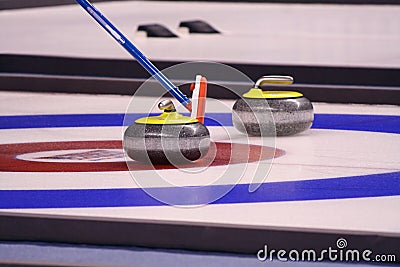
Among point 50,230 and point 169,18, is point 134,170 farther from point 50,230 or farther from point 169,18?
point 169,18

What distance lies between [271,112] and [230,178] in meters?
0.73

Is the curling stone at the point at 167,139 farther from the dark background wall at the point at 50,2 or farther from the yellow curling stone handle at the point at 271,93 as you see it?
the dark background wall at the point at 50,2

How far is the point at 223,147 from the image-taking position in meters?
3.75

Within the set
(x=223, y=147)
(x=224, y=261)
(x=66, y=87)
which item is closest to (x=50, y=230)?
(x=224, y=261)

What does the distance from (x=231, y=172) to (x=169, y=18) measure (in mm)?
7994

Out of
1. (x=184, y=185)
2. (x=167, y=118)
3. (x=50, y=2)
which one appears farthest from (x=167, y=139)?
(x=50, y=2)

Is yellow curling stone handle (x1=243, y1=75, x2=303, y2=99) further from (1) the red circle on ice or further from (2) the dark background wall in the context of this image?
(2) the dark background wall

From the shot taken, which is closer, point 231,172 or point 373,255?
point 373,255

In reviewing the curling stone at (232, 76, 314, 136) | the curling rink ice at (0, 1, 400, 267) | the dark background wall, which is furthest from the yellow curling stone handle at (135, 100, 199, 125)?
the dark background wall

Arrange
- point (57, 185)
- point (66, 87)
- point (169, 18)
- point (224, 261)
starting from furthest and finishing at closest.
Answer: point (169, 18)
point (66, 87)
point (57, 185)
point (224, 261)

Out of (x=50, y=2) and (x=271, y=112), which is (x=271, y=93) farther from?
(x=50, y=2)

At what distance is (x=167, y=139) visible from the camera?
3225 millimetres

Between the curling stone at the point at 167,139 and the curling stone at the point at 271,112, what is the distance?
0.60m

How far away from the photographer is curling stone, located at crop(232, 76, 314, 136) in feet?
12.7
